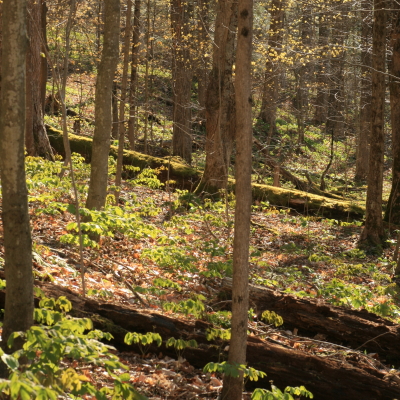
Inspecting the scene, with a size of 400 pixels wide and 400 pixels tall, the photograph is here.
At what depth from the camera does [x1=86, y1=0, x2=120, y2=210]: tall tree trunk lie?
640 cm

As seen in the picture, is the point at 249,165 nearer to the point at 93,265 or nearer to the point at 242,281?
the point at 242,281

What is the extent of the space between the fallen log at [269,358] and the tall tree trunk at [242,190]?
2.26ft

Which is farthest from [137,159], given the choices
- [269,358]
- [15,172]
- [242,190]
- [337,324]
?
[15,172]

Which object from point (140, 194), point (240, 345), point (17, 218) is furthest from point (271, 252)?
point (17, 218)

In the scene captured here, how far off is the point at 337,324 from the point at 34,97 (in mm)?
9915

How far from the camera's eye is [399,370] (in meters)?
4.95

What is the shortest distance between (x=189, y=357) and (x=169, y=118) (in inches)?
777

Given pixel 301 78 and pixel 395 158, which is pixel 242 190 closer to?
pixel 395 158

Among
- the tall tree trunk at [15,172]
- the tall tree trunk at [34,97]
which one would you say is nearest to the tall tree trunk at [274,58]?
the tall tree trunk at [34,97]

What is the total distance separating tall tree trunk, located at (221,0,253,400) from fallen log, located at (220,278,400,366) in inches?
80.1

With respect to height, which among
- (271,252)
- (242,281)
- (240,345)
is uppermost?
(242,281)

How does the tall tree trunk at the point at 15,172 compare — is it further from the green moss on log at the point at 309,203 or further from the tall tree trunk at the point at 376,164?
the green moss on log at the point at 309,203

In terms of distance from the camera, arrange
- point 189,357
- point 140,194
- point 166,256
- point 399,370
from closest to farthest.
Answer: point 189,357 < point 399,370 < point 166,256 < point 140,194

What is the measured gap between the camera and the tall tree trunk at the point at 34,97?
1160 cm
